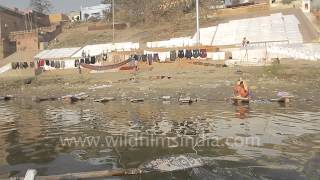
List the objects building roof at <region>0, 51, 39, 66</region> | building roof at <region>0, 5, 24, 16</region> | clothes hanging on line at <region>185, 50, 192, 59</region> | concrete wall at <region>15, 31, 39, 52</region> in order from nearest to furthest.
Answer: clothes hanging on line at <region>185, 50, 192, 59</region> < building roof at <region>0, 51, 39, 66</region> < concrete wall at <region>15, 31, 39, 52</region> < building roof at <region>0, 5, 24, 16</region>

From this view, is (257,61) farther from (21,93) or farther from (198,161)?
(198,161)

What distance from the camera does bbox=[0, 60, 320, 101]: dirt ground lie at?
25.8 meters

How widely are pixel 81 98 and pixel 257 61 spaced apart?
1337cm

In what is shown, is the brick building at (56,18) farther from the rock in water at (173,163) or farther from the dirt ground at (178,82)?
the rock in water at (173,163)

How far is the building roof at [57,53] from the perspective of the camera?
48666mm

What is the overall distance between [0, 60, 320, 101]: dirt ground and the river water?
145 inches

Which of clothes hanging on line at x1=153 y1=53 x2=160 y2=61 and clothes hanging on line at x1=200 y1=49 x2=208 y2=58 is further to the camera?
clothes hanging on line at x1=153 y1=53 x2=160 y2=61

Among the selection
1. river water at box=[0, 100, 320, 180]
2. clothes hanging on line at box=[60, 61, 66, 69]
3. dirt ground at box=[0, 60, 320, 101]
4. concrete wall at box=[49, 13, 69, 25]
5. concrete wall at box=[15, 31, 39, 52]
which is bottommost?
river water at box=[0, 100, 320, 180]

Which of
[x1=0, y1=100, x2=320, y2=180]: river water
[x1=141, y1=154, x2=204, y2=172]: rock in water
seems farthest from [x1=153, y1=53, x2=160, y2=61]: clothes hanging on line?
[x1=141, y1=154, x2=204, y2=172]: rock in water

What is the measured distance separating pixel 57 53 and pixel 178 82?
24.7 meters

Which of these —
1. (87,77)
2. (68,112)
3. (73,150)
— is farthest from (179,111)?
(87,77)

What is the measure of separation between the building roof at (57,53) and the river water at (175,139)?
26.2m

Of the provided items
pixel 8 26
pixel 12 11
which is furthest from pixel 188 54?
pixel 12 11

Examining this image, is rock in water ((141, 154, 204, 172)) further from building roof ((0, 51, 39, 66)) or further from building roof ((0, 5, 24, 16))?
building roof ((0, 5, 24, 16))
